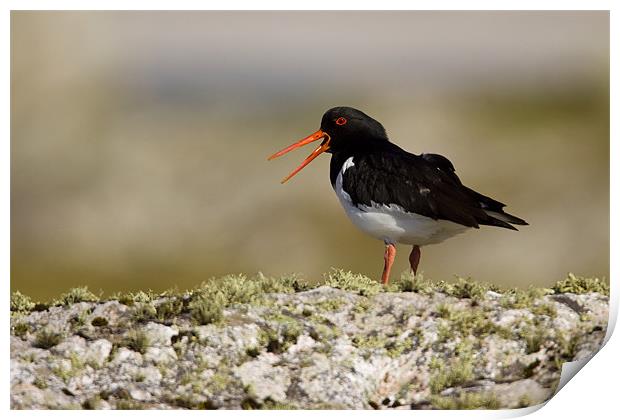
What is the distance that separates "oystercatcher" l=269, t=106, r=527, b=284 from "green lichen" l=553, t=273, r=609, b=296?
631 mm

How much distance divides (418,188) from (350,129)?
0.98 m

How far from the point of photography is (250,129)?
8844mm

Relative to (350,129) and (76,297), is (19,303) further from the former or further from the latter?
(350,129)

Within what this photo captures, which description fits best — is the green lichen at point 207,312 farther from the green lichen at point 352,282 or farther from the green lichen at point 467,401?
the green lichen at point 467,401

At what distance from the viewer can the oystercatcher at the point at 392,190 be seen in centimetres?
871

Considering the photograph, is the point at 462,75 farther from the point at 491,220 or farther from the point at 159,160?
the point at 159,160

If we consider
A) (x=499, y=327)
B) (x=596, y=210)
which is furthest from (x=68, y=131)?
(x=596, y=210)

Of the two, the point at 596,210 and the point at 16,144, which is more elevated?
the point at 16,144

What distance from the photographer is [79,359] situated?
7.86 meters

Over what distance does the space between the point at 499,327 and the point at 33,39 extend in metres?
4.54

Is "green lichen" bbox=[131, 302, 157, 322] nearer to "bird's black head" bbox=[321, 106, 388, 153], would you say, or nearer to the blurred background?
A: the blurred background

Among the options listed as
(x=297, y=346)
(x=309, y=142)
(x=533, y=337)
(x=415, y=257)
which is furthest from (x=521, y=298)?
(x=309, y=142)

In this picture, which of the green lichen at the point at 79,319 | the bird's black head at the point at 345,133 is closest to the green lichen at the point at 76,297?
the green lichen at the point at 79,319

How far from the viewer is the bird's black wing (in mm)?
8664
